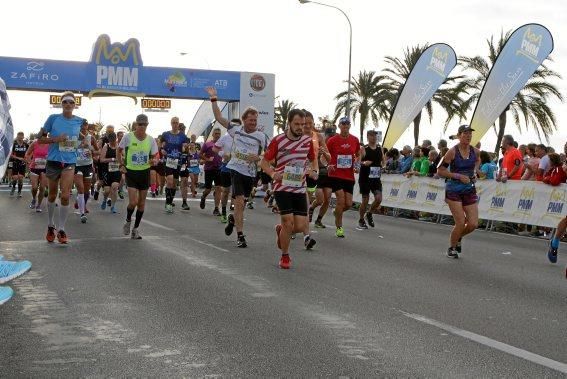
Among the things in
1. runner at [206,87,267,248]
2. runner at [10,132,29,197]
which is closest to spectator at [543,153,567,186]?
runner at [206,87,267,248]

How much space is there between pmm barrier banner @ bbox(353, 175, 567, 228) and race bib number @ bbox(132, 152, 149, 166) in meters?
7.76

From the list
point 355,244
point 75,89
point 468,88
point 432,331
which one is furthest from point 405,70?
point 432,331

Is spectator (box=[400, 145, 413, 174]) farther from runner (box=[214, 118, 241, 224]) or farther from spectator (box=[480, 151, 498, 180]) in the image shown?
runner (box=[214, 118, 241, 224])

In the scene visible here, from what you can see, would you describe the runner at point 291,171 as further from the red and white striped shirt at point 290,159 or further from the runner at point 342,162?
the runner at point 342,162

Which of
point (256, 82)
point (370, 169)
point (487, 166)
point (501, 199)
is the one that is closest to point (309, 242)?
point (370, 169)

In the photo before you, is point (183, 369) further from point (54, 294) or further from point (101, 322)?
point (54, 294)

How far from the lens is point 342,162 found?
1446 centimetres

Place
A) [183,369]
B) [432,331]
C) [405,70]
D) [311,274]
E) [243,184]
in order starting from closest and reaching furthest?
[183,369], [432,331], [311,274], [243,184], [405,70]

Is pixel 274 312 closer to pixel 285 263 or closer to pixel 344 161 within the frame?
pixel 285 263

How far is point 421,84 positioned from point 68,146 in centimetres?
1694

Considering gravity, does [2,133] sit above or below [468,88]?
below

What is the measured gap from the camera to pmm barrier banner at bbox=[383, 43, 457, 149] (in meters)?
26.7

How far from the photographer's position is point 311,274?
954cm

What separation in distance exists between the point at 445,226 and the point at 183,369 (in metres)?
14.6
